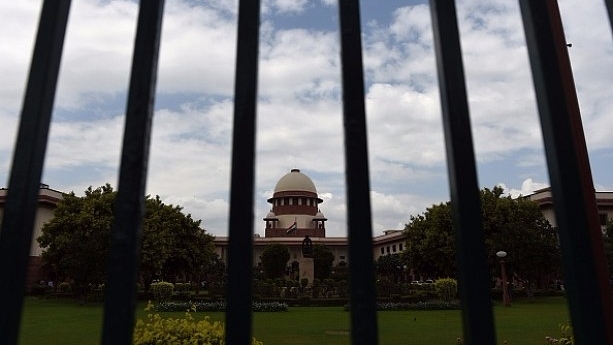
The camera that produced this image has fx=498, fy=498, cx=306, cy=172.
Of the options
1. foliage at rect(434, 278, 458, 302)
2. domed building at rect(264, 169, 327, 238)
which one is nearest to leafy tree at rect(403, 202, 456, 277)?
foliage at rect(434, 278, 458, 302)

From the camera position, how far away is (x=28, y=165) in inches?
37.0

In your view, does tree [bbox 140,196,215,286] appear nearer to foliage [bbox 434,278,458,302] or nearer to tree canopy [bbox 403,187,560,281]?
tree canopy [bbox 403,187,560,281]

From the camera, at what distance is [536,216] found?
79.6 feet

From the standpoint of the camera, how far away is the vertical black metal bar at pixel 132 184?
2.83ft

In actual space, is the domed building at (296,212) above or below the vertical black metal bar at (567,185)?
above

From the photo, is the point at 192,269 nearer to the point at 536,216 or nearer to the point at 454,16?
the point at 536,216

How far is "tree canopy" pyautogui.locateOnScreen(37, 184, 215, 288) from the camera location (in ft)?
66.0

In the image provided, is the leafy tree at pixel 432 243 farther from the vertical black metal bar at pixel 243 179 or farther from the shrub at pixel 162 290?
the vertical black metal bar at pixel 243 179

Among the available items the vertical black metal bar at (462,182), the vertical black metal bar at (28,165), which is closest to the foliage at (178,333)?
the vertical black metal bar at (28,165)

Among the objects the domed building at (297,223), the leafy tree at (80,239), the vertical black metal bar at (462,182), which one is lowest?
the vertical black metal bar at (462,182)

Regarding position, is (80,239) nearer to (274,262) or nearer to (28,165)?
(274,262)

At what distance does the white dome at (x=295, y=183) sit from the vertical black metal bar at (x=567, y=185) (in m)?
45.1

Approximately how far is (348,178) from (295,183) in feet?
150

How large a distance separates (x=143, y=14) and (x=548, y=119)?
83 cm
